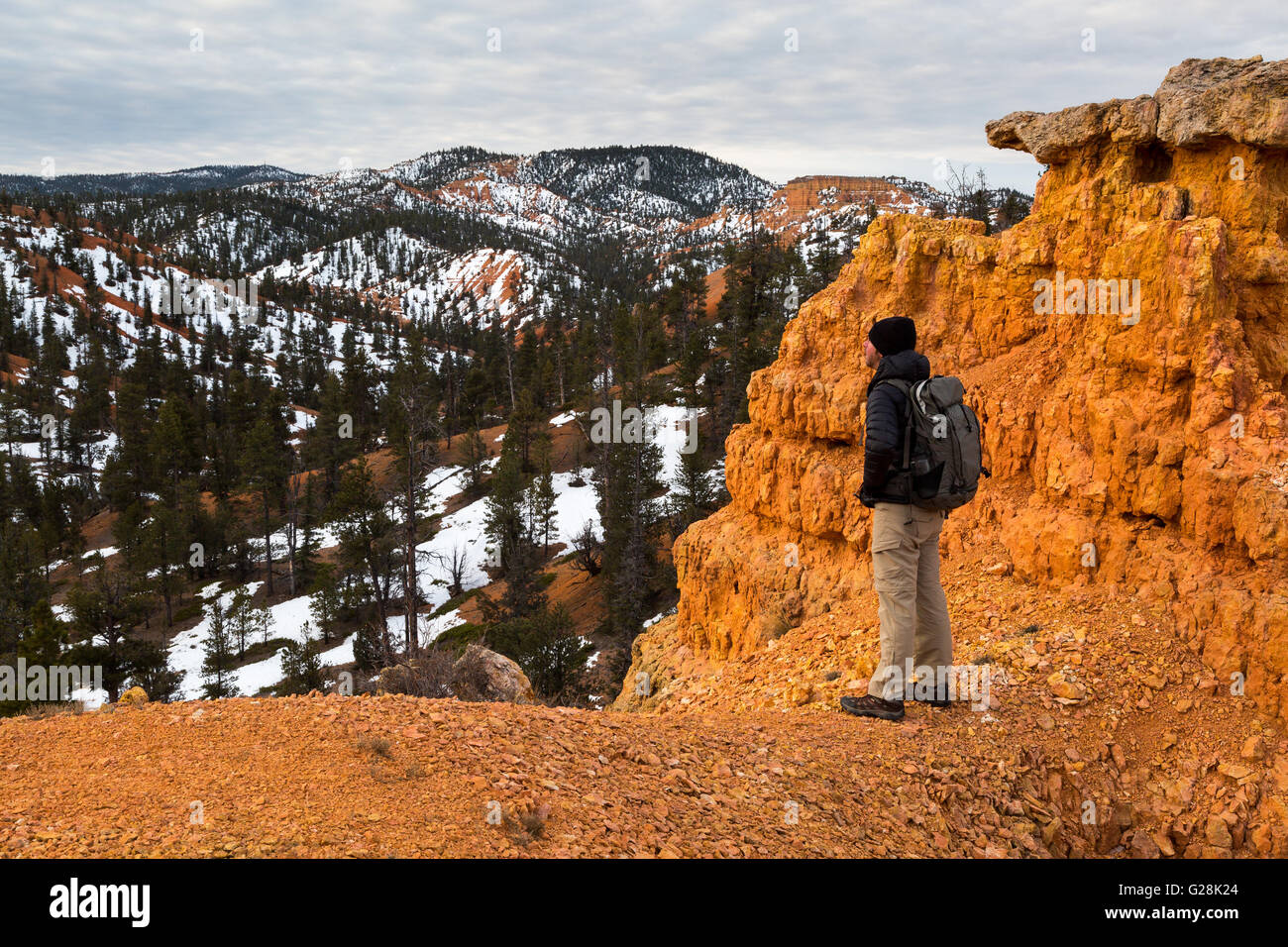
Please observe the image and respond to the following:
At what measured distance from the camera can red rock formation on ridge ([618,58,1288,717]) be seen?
240 inches

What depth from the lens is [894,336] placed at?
5195 millimetres

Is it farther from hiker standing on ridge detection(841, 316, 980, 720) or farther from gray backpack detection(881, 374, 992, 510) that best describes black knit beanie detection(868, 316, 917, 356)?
gray backpack detection(881, 374, 992, 510)

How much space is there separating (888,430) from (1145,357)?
3.99 meters

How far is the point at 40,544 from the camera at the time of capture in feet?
171

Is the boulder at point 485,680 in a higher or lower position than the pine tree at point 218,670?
higher

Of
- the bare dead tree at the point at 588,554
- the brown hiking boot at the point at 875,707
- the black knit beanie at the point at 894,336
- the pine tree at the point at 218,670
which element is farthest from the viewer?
the bare dead tree at the point at 588,554

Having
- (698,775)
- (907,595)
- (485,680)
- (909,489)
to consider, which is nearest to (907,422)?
(909,489)

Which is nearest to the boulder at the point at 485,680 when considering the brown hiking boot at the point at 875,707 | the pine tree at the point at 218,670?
the brown hiking boot at the point at 875,707

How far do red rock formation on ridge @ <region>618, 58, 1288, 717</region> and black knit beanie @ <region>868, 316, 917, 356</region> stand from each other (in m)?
3.36

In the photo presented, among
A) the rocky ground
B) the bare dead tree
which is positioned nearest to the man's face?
the rocky ground

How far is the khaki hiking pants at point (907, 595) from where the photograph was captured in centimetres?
520

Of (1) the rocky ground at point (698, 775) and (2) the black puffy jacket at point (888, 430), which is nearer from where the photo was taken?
(1) the rocky ground at point (698, 775)

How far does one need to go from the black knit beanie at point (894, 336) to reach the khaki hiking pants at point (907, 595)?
1131 millimetres

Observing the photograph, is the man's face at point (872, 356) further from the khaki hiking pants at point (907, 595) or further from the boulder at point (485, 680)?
the boulder at point (485, 680)
